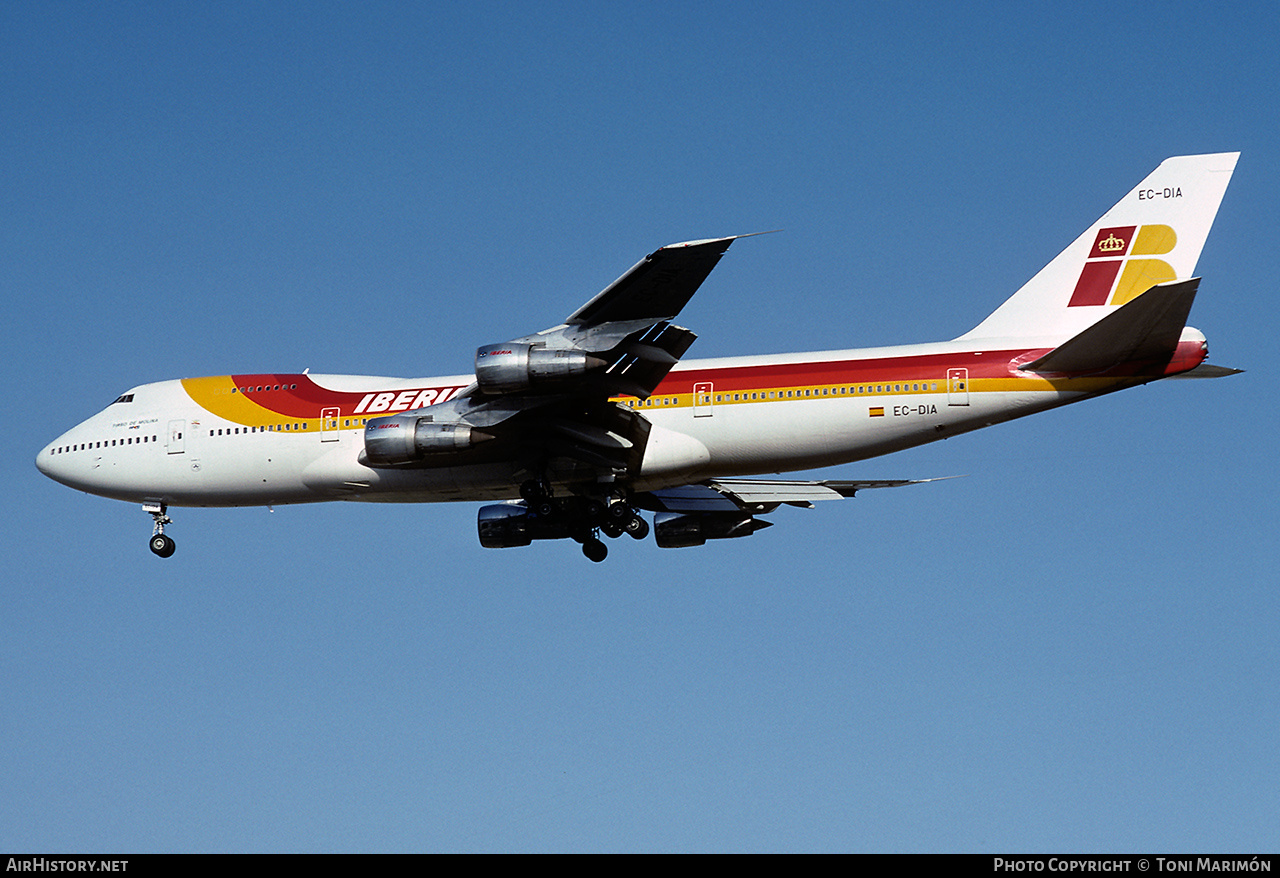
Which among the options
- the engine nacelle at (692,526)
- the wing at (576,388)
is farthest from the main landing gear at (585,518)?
the engine nacelle at (692,526)

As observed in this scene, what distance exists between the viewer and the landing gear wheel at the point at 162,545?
29250 millimetres

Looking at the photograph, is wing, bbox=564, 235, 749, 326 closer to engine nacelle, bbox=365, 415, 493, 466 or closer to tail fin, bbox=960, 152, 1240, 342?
engine nacelle, bbox=365, 415, 493, 466

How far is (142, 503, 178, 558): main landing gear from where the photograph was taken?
95.7 ft

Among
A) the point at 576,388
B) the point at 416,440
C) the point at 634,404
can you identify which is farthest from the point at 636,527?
the point at 416,440

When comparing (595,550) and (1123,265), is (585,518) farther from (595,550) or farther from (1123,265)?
(1123,265)

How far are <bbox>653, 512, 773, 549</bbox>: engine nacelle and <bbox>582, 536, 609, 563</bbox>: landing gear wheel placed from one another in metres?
2.47

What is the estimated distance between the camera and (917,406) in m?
25.1

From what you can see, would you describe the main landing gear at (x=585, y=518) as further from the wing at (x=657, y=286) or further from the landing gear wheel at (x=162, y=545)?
the landing gear wheel at (x=162, y=545)

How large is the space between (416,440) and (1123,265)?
13.6 m

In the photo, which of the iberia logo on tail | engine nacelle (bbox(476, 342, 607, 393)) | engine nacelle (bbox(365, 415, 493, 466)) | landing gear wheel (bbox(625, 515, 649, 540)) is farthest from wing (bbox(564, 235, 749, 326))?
the iberia logo on tail

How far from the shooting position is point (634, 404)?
26266 millimetres

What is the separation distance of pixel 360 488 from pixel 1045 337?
43.3 feet
